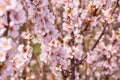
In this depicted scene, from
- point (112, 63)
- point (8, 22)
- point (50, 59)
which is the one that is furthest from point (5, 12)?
point (112, 63)

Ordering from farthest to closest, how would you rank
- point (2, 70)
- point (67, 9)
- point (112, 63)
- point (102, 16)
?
point (112, 63), point (102, 16), point (67, 9), point (2, 70)

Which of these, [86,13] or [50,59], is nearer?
[50,59]

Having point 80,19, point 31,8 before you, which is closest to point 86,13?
point 80,19

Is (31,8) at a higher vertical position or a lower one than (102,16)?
higher

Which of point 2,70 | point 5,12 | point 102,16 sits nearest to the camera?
point 5,12

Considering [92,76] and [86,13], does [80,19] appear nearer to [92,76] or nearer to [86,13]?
[86,13]

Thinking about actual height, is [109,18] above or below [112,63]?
above

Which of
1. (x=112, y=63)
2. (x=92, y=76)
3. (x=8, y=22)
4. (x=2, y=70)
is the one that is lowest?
(x=92, y=76)

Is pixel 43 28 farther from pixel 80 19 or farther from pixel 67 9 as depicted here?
pixel 80 19

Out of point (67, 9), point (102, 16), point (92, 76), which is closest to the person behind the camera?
point (67, 9)
